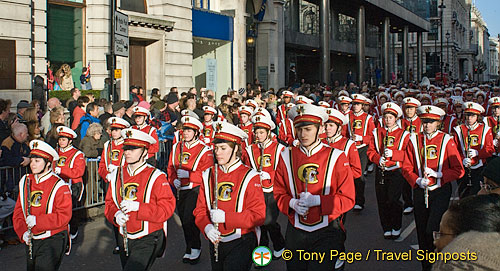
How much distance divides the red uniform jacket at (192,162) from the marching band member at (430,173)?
2.66 metres

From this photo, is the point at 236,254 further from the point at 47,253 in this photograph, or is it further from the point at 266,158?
the point at 266,158

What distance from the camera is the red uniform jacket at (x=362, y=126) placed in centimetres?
1177

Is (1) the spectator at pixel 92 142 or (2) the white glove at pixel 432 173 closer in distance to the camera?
(2) the white glove at pixel 432 173

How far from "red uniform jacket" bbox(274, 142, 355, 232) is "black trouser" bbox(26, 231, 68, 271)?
2285mm

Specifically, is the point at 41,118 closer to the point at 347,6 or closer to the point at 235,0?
the point at 235,0

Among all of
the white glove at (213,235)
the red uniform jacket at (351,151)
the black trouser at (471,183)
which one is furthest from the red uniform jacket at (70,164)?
the black trouser at (471,183)

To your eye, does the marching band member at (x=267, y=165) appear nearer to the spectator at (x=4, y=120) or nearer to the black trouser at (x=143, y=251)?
the black trouser at (x=143, y=251)

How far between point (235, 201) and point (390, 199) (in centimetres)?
440

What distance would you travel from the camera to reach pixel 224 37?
26.1m

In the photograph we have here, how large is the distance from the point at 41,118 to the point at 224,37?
13810 millimetres

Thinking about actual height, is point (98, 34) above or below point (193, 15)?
below

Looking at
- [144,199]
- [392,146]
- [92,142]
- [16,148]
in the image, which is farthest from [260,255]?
[92,142]

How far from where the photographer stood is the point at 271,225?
8.00 m

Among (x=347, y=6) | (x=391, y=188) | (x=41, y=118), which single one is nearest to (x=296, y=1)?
(x=347, y=6)
